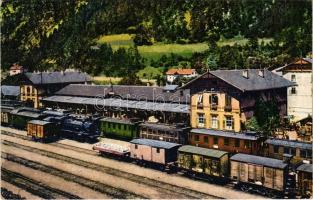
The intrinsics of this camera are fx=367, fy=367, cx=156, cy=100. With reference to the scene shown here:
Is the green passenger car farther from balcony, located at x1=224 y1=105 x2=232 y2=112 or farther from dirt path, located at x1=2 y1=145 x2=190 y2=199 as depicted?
balcony, located at x1=224 y1=105 x2=232 y2=112

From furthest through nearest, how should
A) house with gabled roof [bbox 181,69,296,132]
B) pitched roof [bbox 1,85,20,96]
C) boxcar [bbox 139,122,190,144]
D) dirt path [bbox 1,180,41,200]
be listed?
pitched roof [bbox 1,85,20,96] → boxcar [bbox 139,122,190,144] → house with gabled roof [bbox 181,69,296,132] → dirt path [bbox 1,180,41,200]

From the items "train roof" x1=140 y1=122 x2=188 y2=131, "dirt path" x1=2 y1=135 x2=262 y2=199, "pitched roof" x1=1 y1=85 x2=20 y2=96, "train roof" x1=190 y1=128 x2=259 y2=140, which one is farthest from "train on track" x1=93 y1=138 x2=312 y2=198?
"pitched roof" x1=1 y1=85 x2=20 y2=96

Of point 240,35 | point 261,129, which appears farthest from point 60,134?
point 240,35

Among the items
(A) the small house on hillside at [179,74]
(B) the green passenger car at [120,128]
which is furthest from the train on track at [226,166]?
(A) the small house on hillside at [179,74]

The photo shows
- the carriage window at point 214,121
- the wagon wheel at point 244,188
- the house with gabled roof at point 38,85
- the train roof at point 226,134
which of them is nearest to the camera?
the wagon wheel at point 244,188

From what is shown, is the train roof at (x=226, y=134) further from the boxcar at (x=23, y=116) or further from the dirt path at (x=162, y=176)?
the boxcar at (x=23, y=116)

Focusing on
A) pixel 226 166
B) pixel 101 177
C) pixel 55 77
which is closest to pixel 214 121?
pixel 226 166

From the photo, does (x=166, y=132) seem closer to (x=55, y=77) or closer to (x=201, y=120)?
(x=201, y=120)
